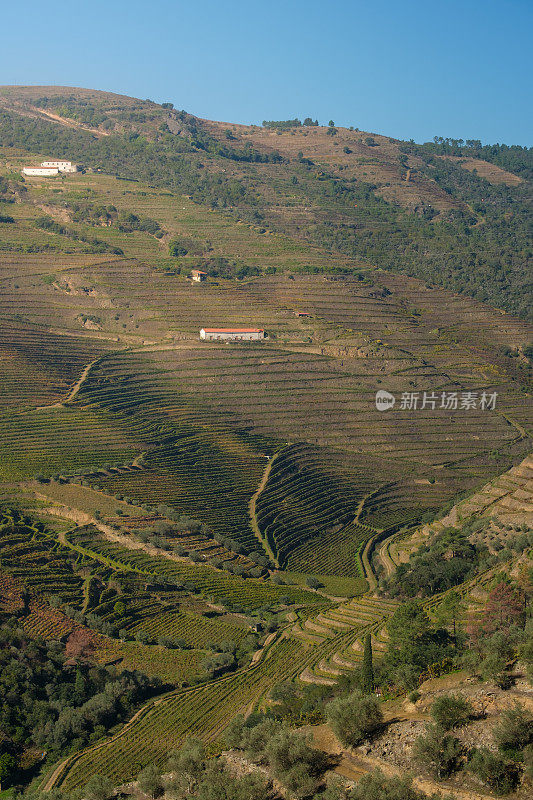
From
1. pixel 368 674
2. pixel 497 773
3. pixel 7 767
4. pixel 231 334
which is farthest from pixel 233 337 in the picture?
pixel 497 773

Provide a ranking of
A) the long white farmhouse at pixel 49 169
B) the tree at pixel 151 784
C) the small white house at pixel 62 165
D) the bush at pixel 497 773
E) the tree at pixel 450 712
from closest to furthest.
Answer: the bush at pixel 497 773, the tree at pixel 450 712, the tree at pixel 151 784, the long white farmhouse at pixel 49 169, the small white house at pixel 62 165

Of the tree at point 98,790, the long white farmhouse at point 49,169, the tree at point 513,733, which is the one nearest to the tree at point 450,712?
the tree at point 513,733

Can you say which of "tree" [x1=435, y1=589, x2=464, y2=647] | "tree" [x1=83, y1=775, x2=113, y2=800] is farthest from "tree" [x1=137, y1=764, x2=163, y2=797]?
"tree" [x1=435, y1=589, x2=464, y2=647]

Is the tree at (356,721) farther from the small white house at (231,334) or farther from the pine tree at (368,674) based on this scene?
the small white house at (231,334)

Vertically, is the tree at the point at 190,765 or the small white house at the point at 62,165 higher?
the small white house at the point at 62,165

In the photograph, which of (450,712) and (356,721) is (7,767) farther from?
(450,712)

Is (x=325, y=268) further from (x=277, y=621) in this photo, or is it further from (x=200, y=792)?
(x=200, y=792)
